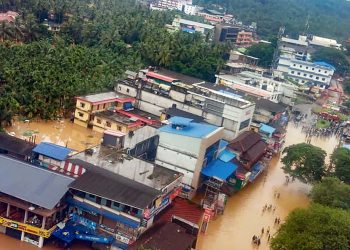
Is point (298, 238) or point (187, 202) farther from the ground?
point (298, 238)

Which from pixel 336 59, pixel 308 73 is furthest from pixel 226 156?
pixel 336 59

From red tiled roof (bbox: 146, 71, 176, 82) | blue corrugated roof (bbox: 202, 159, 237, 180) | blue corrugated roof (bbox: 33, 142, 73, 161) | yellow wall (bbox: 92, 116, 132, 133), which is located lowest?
yellow wall (bbox: 92, 116, 132, 133)

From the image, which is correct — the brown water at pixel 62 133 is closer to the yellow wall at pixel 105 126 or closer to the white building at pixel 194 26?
the yellow wall at pixel 105 126

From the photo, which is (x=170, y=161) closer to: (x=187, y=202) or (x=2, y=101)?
(x=187, y=202)

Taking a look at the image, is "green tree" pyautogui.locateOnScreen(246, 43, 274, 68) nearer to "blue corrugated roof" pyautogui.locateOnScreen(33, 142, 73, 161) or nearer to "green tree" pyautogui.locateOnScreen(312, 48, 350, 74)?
"green tree" pyautogui.locateOnScreen(312, 48, 350, 74)

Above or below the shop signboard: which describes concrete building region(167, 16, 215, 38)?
above

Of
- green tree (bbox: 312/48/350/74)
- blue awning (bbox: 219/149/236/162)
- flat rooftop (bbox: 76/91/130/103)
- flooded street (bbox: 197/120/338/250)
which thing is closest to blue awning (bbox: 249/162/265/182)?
flooded street (bbox: 197/120/338/250)

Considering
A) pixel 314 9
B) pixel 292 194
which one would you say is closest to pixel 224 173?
pixel 292 194
